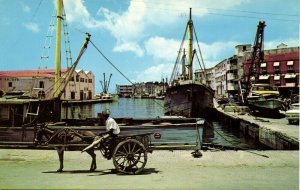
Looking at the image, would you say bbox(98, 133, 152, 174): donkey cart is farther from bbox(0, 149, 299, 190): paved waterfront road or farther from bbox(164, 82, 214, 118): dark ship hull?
bbox(164, 82, 214, 118): dark ship hull

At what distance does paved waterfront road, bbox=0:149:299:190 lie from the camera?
23.9 feet

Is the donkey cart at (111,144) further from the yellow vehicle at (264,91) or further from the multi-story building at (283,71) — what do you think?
the multi-story building at (283,71)

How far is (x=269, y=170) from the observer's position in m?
9.13

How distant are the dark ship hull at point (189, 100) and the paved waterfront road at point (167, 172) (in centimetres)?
2363

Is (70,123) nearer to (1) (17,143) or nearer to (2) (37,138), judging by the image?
(1) (17,143)

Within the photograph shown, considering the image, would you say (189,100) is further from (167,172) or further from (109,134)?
(109,134)

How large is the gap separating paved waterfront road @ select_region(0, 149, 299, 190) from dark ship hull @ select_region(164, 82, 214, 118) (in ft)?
77.5

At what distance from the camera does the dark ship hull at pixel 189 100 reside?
35.7 m

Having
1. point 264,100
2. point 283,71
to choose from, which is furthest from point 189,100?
point 283,71

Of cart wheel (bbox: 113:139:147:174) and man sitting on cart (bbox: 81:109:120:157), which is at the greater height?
man sitting on cart (bbox: 81:109:120:157)

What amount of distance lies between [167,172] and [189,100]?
27.3 m

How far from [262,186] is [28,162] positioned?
23.8 feet

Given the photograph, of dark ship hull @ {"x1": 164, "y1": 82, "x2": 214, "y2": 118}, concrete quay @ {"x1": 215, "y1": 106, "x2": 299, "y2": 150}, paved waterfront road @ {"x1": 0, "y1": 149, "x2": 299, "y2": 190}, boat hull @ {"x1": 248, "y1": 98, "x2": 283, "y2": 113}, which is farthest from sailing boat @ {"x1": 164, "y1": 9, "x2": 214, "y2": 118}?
paved waterfront road @ {"x1": 0, "y1": 149, "x2": 299, "y2": 190}

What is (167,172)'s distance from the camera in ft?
29.0
